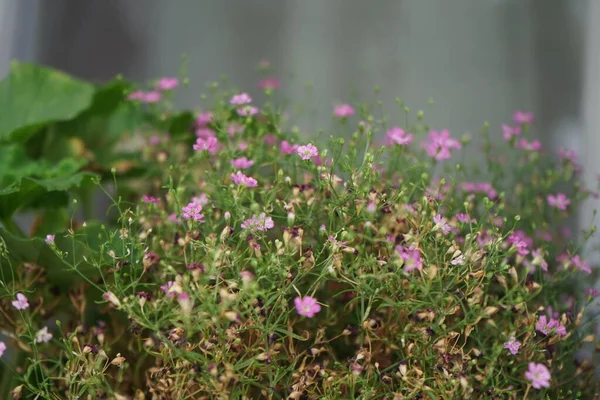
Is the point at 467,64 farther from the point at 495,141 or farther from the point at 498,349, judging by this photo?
the point at 498,349

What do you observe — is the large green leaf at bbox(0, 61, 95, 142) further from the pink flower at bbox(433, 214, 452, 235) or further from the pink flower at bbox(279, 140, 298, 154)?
the pink flower at bbox(433, 214, 452, 235)

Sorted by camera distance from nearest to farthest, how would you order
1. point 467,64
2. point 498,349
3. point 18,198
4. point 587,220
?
point 498,349
point 18,198
point 587,220
point 467,64

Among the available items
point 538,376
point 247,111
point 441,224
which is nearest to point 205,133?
point 247,111

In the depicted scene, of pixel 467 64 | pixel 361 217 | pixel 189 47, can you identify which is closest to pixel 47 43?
pixel 189 47

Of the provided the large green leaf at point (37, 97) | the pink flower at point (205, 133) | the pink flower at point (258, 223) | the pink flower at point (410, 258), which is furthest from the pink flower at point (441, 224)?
the large green leaf at point (37, 97)

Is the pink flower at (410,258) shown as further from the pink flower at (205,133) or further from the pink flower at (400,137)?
the pink flower at (205,133)
